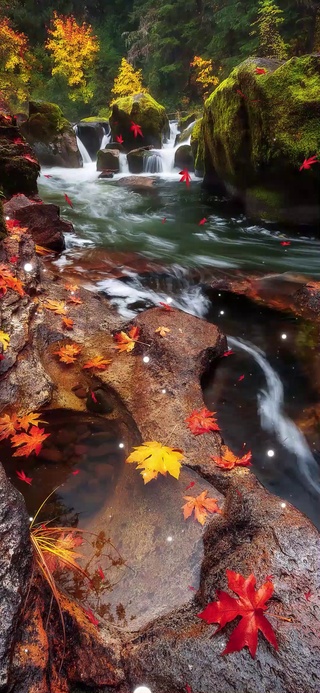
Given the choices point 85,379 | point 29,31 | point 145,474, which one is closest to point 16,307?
point 85,379

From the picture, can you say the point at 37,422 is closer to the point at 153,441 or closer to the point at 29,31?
the point at 153,441

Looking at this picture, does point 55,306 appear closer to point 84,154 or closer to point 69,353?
point 69,353

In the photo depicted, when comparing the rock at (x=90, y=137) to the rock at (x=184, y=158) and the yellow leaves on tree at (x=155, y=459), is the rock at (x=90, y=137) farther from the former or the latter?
the yellow leaves on tree at (x=155, y=459)

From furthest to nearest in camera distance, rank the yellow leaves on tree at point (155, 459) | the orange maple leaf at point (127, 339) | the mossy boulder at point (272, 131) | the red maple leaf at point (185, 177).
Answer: the red maple leaf at point (185, 177)
the mossy boulder at point (272, 131)
the orange maple leaf at point (127, 339)
the yellow leaves on tree at point (155, 459)

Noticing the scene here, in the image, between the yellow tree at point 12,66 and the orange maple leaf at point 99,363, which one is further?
the yellow tree at point 12,66

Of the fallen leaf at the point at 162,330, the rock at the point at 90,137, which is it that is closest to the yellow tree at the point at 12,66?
the rock at the point at 90,137

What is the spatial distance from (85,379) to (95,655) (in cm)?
210

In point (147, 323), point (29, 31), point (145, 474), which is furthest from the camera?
point (29, 31)

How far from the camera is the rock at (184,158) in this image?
14234mm

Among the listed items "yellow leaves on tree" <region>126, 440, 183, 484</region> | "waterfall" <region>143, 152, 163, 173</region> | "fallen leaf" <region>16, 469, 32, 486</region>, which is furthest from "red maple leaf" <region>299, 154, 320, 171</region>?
"waterfall" <region>143, 152, 163, 173</region>

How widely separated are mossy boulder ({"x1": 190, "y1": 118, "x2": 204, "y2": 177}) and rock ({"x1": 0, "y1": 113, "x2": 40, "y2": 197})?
549 centimetres

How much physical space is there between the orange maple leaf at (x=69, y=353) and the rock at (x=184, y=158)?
506 inches

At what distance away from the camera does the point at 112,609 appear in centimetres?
187

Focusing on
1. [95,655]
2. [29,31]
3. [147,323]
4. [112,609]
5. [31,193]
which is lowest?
[112,609]
